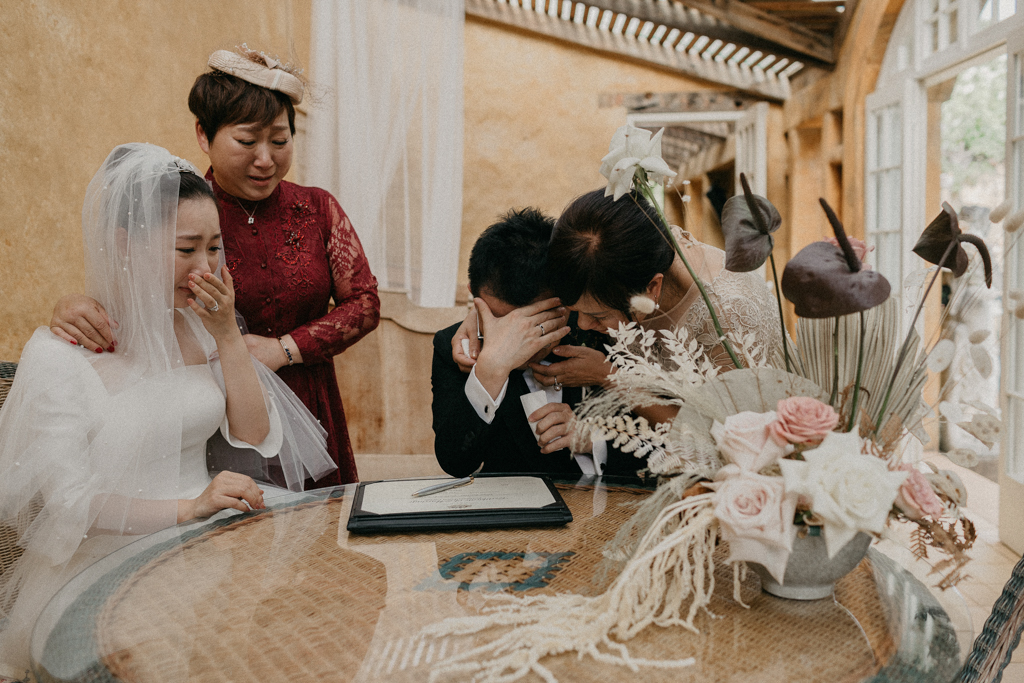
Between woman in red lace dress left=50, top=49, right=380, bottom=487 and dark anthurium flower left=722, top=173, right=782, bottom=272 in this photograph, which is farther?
woman in red lace dress left=50, top=49, right=380, bottom=487

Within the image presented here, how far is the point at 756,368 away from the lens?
90cm

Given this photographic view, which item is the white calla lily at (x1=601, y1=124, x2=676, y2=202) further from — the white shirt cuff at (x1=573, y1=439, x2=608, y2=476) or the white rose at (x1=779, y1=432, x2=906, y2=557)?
the white shirt cuff at (x1=573, y1=439, x2=608, y2=476)

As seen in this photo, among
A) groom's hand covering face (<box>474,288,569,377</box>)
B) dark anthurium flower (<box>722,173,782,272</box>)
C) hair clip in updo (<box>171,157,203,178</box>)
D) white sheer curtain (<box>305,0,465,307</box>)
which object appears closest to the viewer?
dark anthurium flower (<box>722,173,782,272</box>)

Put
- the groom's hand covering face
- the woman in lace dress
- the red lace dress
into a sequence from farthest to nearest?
the red lace dress < the groom's hand covering face < the woman in lace dress

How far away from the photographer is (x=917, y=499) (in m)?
0.81

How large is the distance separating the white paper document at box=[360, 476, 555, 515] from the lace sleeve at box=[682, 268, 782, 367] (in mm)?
442

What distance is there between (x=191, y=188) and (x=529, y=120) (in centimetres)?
408

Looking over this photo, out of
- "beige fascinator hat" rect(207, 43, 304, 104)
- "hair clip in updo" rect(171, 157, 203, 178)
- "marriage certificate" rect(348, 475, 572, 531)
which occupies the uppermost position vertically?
"beige fascinator hat" rect(207, 43, 304, 104)

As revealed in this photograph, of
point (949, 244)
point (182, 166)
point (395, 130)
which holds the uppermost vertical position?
point (395, 130)

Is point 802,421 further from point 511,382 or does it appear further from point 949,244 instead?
point 511,382

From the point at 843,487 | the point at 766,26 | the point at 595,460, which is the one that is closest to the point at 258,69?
the point at 595,460

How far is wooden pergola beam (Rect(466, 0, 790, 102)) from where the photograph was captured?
524 cm

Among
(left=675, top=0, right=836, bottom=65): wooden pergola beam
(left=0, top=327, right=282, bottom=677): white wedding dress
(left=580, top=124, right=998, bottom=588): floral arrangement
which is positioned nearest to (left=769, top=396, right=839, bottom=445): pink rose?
(left=580, top=124, right=998, bottom=588): floral arrangement

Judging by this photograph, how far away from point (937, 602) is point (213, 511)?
128 centimetres
